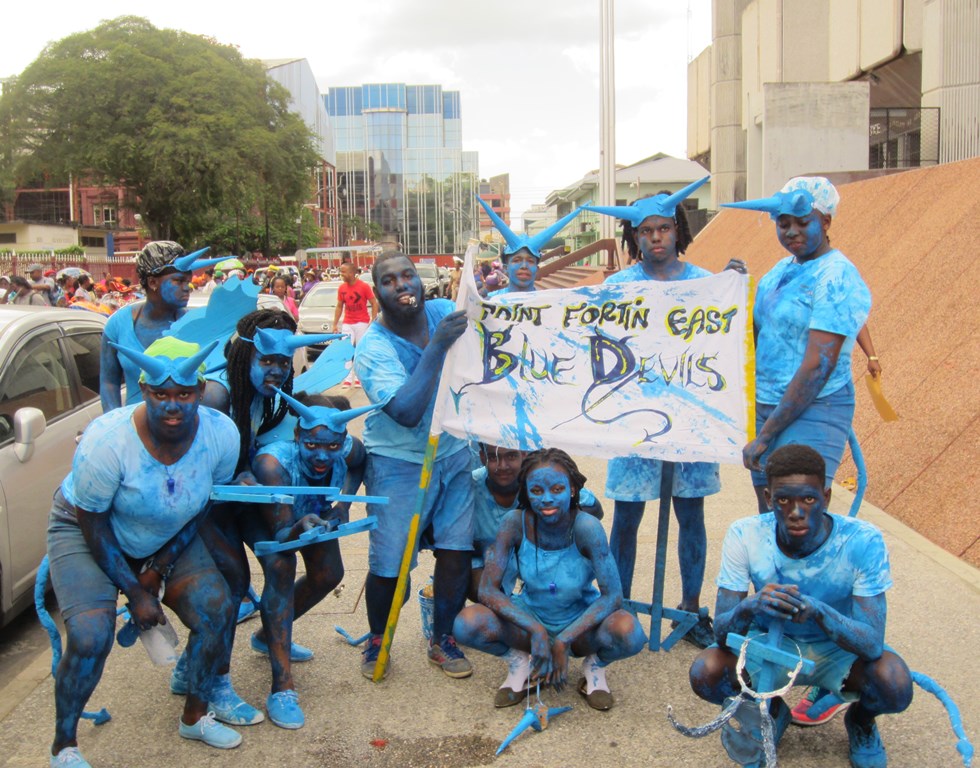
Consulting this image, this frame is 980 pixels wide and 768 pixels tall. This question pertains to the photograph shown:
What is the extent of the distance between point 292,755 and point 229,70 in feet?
144

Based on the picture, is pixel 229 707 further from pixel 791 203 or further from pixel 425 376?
pixel 791 203

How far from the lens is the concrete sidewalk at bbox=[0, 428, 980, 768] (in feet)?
12.1

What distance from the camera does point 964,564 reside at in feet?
18.4

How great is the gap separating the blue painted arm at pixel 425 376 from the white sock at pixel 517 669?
1.06 meters

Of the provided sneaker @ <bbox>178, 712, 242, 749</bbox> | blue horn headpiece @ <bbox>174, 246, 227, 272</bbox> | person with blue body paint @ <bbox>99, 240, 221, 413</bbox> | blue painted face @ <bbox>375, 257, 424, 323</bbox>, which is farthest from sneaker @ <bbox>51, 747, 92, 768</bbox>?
blue horn headpiece @ <bbox>174, 246, 227, 272</bbox>

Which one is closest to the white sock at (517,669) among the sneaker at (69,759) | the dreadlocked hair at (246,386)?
the dreadlocked hair at (246,386)

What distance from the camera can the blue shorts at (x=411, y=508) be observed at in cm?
431

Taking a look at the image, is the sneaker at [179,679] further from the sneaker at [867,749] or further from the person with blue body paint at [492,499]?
the sneaker at [867,749]

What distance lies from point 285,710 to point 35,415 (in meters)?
2.14

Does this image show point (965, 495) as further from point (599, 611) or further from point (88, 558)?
point (88, 558)

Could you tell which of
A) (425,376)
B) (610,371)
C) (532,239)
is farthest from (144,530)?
(532,239)

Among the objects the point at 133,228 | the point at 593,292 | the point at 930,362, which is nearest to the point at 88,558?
the point at 593,292

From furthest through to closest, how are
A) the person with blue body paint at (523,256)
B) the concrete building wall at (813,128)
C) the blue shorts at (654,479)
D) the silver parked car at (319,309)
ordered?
the concrete building wall at (813,128) < the silver parked car at (319,309) < the person with blue body paint at (523,256) < the blue shorts at (654,479)

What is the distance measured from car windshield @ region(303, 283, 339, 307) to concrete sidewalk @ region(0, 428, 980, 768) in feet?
47.9
